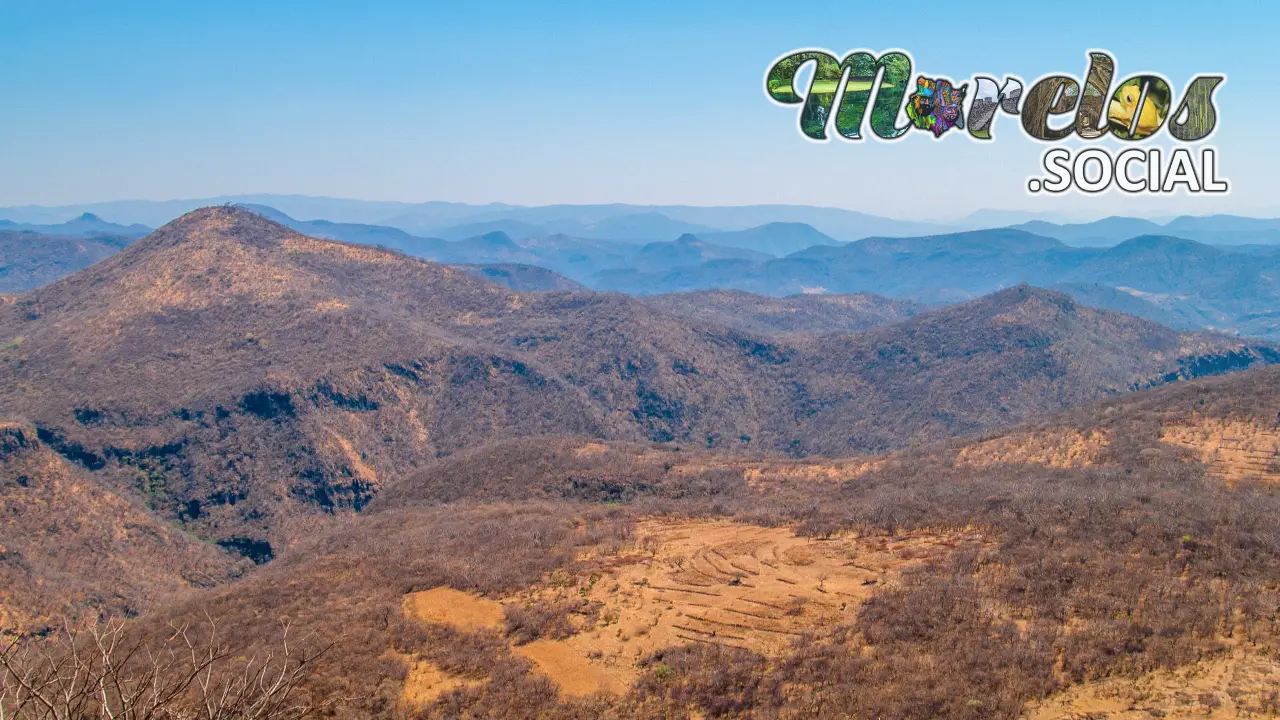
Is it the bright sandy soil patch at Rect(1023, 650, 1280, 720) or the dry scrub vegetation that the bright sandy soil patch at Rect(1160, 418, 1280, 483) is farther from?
the bright sandy soil patch at Rect(1023, 650, 1280, 720)

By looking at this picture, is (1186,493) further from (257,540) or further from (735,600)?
(257,540)

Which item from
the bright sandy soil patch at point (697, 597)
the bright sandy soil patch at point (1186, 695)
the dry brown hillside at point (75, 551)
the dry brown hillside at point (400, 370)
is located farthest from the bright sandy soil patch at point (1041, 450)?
the dry brown hillside at point (75, 551)

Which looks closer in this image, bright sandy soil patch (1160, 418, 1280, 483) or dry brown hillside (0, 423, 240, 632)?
bright sandy soil patch (1160, 418, 1280, 483)

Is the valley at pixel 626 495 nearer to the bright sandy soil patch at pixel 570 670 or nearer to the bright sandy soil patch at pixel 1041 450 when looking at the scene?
the bright sandy soil patch at pixel 570 670

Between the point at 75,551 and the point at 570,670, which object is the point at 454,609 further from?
the point at 75,551

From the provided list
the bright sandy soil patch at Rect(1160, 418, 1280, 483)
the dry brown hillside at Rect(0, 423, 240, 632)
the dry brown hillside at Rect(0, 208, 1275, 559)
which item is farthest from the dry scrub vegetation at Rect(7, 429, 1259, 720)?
the dry brown hillside at Rect(0, 208, 1275, 559)
